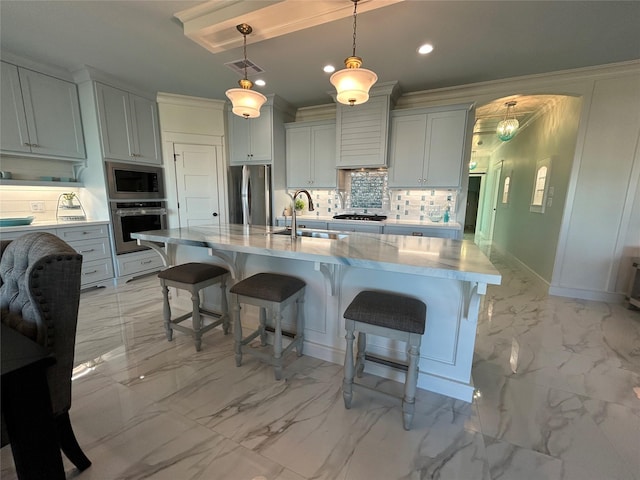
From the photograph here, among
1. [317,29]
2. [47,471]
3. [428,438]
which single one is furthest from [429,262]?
[317,29]

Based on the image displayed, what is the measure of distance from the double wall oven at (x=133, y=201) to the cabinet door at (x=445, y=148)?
3981 mm

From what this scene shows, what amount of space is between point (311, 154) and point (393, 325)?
3449mm

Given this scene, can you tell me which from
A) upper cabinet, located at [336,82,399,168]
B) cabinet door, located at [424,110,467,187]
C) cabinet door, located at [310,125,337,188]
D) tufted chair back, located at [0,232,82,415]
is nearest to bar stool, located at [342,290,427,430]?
tufted chair back, located at [0,232,82,415]

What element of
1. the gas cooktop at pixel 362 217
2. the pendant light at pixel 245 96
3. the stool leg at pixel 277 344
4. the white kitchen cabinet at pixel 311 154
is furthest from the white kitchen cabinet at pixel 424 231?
the stool leg at pixel 277 344

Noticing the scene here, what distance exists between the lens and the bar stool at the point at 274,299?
5.48 feet

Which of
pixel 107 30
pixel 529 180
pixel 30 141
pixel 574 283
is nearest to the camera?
pixel 107 30

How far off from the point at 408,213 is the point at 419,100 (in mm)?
1629

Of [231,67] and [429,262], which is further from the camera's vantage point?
[231,67]

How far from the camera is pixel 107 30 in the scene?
94.5 inches

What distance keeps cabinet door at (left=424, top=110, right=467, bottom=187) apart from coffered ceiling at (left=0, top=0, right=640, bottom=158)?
1.53 ft

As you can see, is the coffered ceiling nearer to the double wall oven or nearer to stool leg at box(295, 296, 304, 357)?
the double wall oven

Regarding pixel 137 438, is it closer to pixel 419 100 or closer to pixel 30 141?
pixel 30 141

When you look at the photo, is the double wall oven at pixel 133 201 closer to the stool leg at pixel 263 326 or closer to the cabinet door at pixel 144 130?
the cabinet door at pixel 144 130

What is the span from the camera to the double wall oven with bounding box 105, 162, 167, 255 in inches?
138
